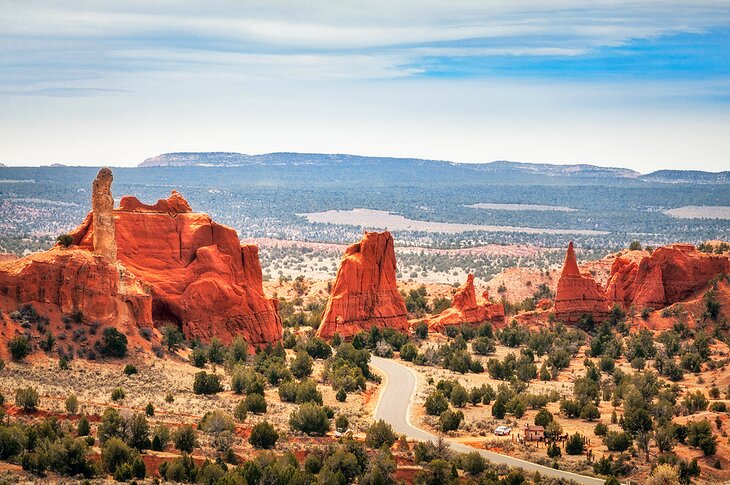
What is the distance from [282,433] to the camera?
211ft

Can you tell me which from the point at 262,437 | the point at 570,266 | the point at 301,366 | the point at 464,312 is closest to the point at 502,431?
the point at 262,437

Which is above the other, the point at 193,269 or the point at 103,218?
the point at 103,218

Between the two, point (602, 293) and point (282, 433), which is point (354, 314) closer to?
point (602, 293)

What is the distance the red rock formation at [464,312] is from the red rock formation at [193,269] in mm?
24193

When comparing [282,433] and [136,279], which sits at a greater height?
[136,279]

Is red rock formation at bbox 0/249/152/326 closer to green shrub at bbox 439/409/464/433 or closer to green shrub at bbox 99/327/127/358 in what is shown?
green shrub at bbox 99/327/127/358

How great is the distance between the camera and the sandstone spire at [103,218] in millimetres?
76438

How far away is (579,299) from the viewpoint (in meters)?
112

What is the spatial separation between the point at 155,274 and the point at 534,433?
27116mm

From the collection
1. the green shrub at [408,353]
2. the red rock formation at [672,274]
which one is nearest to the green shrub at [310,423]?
the green shrub at [408,353]

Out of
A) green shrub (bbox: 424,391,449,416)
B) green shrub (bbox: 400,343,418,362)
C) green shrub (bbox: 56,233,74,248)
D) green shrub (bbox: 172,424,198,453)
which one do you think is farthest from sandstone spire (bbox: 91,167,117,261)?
green shrub (bbox: 400,343,418,362)

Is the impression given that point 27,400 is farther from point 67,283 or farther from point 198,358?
point 198,358

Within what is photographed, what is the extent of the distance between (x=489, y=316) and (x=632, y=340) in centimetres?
1334

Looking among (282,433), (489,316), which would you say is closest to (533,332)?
(489,316)
